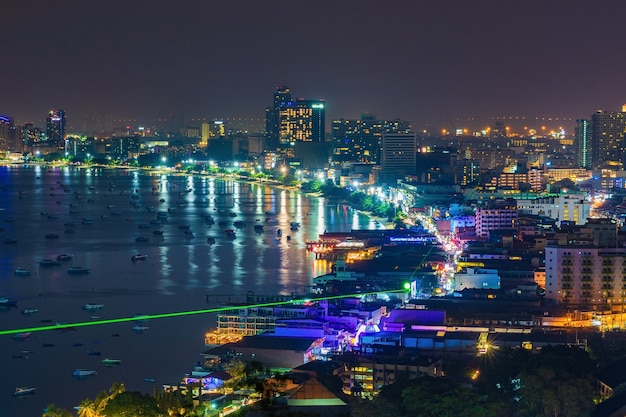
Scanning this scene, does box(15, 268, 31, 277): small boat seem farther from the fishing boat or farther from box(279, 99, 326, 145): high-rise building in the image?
box(279, 99, 326, 145): high-rise building

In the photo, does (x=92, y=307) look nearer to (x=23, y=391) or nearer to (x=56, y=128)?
(x=23, y=391)

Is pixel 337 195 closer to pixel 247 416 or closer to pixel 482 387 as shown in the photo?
pixel 482 387

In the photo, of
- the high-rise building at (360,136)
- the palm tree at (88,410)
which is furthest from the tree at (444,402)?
the high-rise building at (360,136)

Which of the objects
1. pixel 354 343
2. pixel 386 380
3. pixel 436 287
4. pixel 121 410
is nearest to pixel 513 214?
pixel 436 287

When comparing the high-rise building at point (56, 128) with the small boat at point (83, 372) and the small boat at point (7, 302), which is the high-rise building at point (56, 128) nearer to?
the small boat at point (7, 302)

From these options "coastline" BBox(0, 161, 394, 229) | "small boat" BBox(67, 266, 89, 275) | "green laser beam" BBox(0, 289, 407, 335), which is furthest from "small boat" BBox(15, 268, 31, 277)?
"coastline" BBox(0, 161, 394, 229)

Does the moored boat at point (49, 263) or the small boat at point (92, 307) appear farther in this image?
the moored boat at point (49, 263)

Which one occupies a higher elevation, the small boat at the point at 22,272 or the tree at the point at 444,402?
the small boat at the point at 22,272
